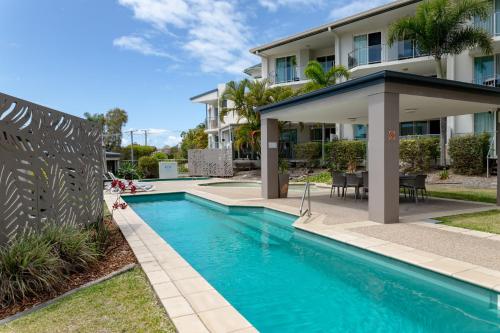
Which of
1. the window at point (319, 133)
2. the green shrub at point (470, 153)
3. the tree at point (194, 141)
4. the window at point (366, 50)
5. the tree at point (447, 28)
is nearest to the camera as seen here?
the tree at point (447, 28)

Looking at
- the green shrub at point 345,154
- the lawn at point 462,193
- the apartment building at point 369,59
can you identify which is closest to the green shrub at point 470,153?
the apartment building at point 369,59

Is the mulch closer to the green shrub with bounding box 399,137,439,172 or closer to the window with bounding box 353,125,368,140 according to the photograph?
the green shrub with bounding box 399,137,439,172

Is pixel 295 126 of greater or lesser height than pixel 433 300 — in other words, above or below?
above

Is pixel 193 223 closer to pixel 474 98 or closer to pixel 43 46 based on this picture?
pixel 474 98

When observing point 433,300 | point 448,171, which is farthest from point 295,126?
point 433,300

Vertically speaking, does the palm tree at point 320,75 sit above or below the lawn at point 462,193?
above

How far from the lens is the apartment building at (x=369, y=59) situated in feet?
61.6

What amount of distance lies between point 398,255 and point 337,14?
76.2 ft

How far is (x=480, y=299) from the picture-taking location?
4262mm

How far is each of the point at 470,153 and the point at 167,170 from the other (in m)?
19.6

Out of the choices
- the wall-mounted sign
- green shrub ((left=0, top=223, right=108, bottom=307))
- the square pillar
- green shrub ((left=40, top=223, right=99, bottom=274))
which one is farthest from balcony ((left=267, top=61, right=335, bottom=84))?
green shrub ((left=0, top=223, right=108, bottom=307))

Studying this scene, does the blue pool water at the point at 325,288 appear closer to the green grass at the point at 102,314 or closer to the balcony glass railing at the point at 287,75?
the green grass at the point at 102,314

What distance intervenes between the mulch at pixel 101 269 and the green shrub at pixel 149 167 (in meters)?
19.7

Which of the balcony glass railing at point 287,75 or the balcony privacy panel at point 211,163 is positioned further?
the balcony glass railing at point 287,75
